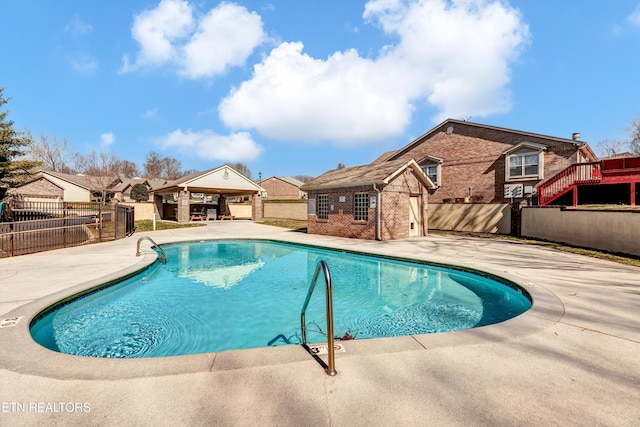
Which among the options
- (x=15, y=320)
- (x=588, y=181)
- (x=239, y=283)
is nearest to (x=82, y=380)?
(x=15, y=320)

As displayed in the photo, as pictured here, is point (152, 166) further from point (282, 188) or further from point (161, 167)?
point (282, 188)

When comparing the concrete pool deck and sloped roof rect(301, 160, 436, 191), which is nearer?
the concrete pool deck

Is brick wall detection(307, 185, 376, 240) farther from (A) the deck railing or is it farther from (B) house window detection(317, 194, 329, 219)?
(A) the deck railing

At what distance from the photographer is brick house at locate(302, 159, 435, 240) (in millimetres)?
13977

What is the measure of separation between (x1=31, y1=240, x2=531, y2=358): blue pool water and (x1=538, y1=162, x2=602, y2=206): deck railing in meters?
11.6

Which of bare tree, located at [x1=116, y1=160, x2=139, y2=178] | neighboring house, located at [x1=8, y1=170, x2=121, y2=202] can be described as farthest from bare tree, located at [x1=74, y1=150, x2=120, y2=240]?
bare tree, located at [x1=116, y1=160, x2=139, y2=178]

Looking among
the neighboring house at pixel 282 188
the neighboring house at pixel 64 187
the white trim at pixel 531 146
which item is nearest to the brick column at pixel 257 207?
the white trim at pixel 531 146

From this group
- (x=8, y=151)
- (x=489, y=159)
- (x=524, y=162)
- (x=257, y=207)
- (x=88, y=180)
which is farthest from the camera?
(x=88, y=180)

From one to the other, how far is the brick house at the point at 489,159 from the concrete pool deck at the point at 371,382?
16.8 metres

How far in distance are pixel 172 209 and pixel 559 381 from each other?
35278 mm

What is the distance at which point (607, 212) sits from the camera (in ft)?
33.2

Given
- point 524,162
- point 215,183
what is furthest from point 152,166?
point 524,162

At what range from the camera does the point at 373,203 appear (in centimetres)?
1398

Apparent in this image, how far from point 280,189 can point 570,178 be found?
162ft
